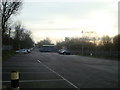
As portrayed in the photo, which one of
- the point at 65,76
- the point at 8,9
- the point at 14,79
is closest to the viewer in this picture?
the point at 14,79

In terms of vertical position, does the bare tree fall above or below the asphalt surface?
above

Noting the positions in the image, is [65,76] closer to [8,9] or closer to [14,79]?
[14,79]

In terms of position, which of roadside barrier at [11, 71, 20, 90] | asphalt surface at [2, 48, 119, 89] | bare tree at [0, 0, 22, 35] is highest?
bare tree at [0, 0, 22, 35]

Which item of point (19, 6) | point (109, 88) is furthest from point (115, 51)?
point (109, 88)

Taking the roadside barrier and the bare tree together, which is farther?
the bare tree

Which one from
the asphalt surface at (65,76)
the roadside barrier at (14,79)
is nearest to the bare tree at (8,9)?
the asphalt surface at (65,76)

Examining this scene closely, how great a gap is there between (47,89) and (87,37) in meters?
107

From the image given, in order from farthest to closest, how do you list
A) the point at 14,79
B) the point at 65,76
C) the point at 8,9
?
the point at 8,9 → the point at 65,76 → the point at 14,79

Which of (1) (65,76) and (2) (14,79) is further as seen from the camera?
(1) (65,76)

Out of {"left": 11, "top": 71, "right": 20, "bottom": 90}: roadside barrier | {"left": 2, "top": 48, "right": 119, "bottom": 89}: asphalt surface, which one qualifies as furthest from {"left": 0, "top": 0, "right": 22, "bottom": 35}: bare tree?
{"left": 11, "top": 71, "right": 20, "bottom": 90}: roadside barrier

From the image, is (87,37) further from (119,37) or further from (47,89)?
(47,89)

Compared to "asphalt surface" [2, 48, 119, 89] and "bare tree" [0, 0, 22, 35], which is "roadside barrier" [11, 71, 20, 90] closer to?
"asphalt surface" [2, 48, 119, 89]

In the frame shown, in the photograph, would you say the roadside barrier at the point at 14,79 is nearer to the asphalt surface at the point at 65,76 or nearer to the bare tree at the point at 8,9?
the asphalt surface at the point at 65,76

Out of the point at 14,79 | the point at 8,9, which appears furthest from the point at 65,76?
the point at 8,9
